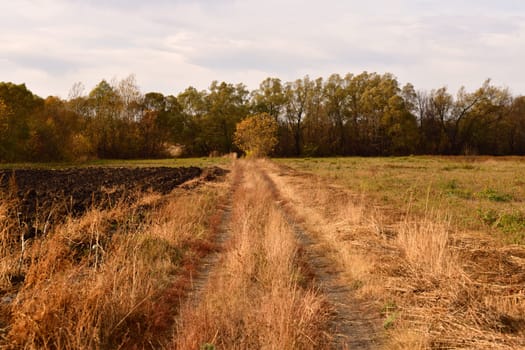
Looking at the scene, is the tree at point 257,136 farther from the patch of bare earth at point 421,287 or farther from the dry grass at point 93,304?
the dry grass at point 93,304

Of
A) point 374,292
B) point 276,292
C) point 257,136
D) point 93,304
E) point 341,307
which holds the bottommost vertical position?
point 341,307

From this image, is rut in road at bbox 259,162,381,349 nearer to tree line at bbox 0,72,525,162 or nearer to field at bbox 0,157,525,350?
field at bbox 0,157,525,350

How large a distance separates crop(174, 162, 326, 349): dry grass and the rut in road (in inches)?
10.9

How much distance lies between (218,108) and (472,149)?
46.9 meters

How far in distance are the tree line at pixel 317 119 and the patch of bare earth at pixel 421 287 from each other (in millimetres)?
58971

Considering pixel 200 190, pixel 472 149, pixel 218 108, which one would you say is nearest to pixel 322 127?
pixel 218 108

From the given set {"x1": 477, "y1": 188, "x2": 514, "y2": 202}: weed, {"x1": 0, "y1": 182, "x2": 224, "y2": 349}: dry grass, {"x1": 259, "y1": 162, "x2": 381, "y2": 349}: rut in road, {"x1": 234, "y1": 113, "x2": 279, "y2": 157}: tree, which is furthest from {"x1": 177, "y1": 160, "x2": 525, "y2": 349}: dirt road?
{"x1": 234, "y1": 113, "x2": 279, "y2": 157}: tree

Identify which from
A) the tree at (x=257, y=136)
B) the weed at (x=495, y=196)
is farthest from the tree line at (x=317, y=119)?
the weed at (x=495, y=196)

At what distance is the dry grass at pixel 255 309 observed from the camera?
4.58 meters

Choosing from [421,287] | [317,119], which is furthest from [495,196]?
[317,119]

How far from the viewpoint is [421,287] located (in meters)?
6.05

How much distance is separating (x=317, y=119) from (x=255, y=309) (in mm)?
78134

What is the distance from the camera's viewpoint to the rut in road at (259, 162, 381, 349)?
501 centimetres

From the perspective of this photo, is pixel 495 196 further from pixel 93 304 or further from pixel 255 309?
pixel 93 304
